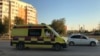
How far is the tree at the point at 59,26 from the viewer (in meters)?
86.6

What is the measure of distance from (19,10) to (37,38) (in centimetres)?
13855

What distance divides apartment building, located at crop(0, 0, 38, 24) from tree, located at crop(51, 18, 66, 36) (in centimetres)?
5656

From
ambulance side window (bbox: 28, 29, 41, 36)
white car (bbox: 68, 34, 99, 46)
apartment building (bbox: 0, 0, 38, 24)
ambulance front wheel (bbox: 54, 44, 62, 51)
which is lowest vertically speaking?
ambulance front wheel (bbox: 54, 44, 62, 51)

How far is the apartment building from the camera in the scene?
463 ft

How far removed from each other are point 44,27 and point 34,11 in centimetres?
16364

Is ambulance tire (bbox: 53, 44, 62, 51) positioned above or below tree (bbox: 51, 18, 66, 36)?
below

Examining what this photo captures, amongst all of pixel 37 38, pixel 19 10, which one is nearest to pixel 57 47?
pixel 37 38

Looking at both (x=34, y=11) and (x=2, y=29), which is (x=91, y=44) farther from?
(x=34, y=11)

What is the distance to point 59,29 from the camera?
87.2 m

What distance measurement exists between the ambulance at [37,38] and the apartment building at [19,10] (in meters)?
117

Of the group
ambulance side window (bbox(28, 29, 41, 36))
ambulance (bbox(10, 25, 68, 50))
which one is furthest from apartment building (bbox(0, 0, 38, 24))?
ambulance side window (bbox(28, 29, 41, 36))

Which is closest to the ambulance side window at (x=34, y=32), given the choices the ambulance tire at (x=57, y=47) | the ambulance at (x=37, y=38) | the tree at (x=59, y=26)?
the ambulance at (x=37, y=38)

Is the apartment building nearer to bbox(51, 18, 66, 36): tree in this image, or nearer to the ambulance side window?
bbox(51, 18, 66, 36): tree

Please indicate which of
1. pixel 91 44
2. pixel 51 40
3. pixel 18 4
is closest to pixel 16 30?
pixel 51 40
